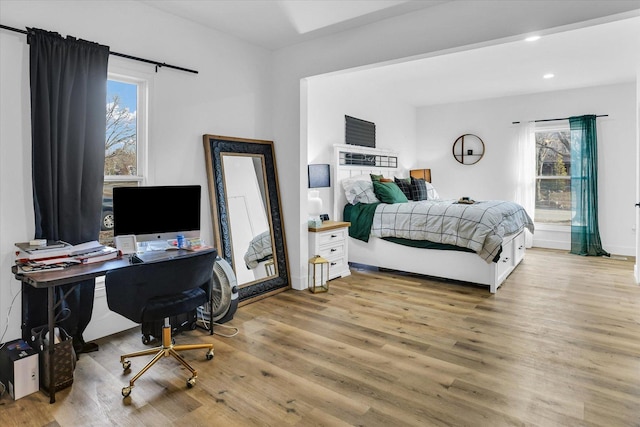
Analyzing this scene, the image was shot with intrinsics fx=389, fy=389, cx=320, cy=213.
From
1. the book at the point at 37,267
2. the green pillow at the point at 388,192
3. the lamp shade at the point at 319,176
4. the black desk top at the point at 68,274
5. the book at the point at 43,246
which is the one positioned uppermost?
the lamp shade at the point at 319,176

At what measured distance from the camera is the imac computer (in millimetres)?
2693

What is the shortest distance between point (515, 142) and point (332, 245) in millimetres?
4296

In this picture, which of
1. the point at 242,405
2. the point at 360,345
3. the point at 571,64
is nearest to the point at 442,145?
the point at 571,64

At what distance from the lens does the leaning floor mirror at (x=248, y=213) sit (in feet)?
11.9

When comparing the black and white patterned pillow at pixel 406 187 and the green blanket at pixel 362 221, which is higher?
the black and white patterned pillow at pixel 406 187

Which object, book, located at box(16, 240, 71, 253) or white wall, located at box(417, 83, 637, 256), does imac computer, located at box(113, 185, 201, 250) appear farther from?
white wall, located at box(417, 83, 637, 256)

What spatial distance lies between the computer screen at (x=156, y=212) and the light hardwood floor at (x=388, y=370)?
2.74 ft

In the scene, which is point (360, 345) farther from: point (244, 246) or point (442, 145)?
point (442, 145)

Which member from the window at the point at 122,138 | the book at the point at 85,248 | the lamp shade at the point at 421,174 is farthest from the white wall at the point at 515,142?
the book at the point at 85,248

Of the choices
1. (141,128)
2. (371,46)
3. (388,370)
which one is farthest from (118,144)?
(388,370)

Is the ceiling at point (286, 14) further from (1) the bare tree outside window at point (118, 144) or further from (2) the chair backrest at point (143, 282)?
(2) the chair backrest at point (143, 282)

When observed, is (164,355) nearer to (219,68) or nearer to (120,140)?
(120,140)

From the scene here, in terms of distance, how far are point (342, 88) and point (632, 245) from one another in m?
5.05

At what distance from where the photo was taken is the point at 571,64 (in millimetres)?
4973
